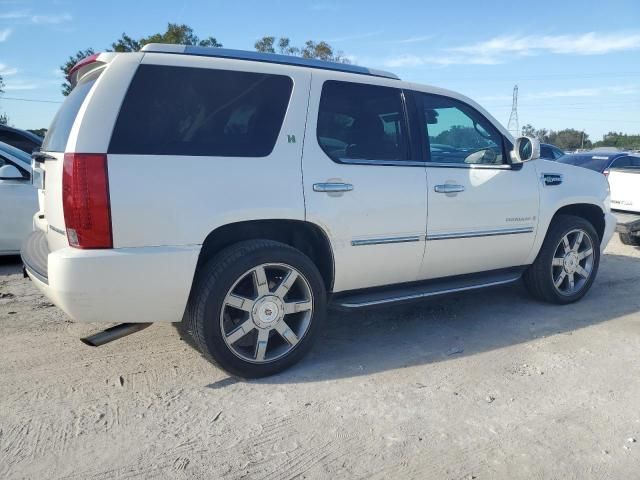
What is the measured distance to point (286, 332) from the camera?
3393mm

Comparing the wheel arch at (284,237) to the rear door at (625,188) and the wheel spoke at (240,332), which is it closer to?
the wheel spoke at (240,332)

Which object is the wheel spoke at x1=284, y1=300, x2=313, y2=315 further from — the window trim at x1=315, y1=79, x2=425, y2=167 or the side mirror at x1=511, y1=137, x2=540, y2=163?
the side mirror at x1=511, y1=137, x2=540, y2=163

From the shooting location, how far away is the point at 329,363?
143 inches

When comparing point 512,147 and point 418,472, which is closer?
point 418,472

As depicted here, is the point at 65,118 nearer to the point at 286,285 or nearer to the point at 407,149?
the point at 286,285

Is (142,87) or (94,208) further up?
(142,87)

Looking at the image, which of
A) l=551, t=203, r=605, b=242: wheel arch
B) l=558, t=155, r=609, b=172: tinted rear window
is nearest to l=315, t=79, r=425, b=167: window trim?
l=551, t=203, r=605, b=242: wheel arch

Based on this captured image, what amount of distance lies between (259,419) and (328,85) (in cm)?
222

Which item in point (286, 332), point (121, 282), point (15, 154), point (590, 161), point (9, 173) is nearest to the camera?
point (121, 282)

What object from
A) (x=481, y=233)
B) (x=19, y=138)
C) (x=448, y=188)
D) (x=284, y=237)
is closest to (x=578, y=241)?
(x=481, y=233)

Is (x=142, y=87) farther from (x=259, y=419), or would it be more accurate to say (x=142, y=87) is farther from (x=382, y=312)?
(x=382, y=312)

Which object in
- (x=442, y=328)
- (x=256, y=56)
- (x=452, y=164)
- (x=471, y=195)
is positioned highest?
(x=256, y=56)

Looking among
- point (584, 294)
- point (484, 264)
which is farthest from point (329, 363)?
point (584, 294)

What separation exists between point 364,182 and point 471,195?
1.05 meters
